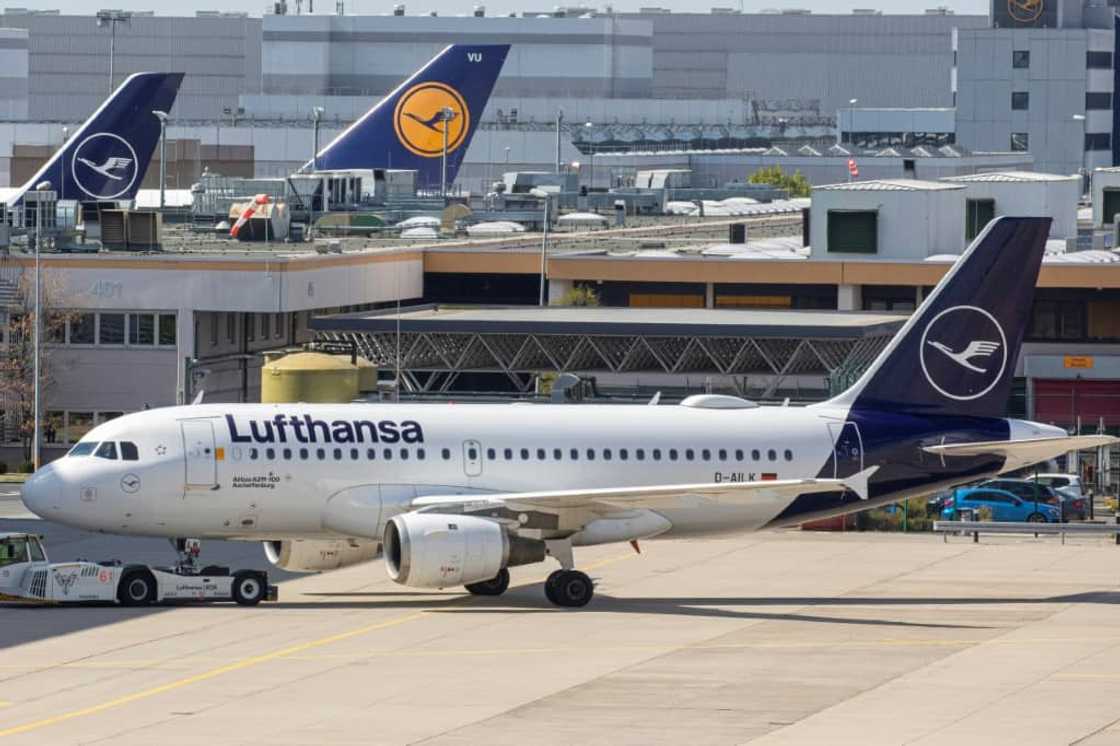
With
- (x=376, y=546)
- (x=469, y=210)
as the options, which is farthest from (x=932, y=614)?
(x=469, y=210)

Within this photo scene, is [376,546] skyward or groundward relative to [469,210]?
groundward

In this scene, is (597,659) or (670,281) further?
(670,281)

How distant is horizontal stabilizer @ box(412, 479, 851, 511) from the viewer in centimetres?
4734

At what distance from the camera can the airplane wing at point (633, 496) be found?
47.3m

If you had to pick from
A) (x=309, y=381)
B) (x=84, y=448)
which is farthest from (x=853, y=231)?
(x=84, y=448)

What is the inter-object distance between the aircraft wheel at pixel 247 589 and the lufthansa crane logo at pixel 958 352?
1554 centimetres

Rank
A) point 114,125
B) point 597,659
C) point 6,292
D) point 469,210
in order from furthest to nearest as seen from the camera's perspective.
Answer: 1. point 469,210
2. point 114,125
3. point 6,292
4. point 597,659

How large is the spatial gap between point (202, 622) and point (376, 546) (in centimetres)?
569

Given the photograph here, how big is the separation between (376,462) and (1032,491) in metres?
34.0

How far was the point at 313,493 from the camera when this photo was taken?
158 feet

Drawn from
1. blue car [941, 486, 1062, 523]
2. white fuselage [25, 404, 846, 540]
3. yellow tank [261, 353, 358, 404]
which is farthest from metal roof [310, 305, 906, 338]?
white fuselage [25, 404, 846, 540]

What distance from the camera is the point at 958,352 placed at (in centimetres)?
5247

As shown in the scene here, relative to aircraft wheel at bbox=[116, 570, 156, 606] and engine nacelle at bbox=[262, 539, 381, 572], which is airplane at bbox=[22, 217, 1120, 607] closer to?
engine nacelle at bbox=[262, 539, 381, 572]

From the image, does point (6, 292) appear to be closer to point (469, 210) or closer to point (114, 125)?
point (114, 125)
